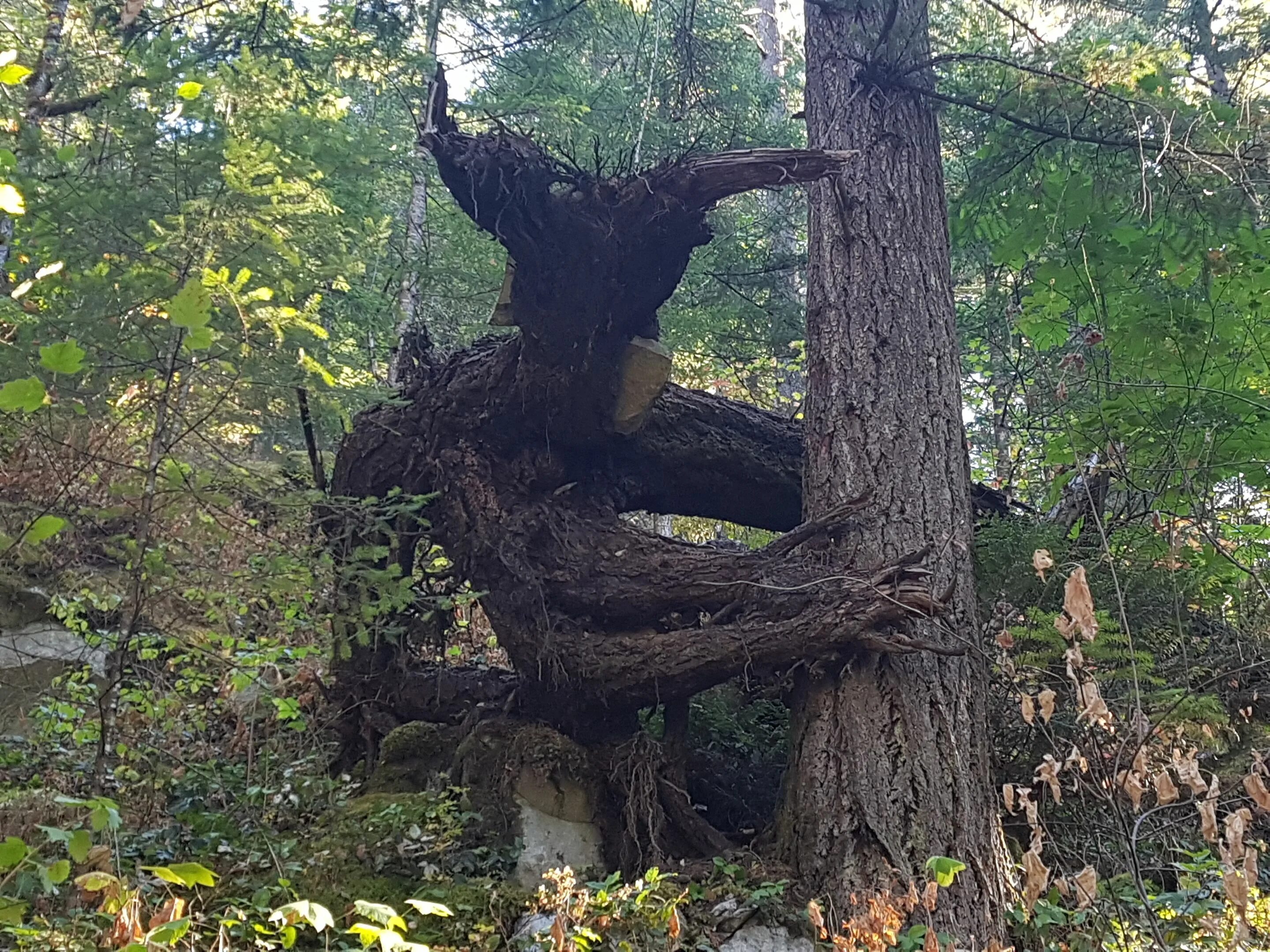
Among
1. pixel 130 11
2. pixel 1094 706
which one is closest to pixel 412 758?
pixel 1094 706

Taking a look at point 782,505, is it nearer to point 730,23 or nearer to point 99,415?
point 99,415

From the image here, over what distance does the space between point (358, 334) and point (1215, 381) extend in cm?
772

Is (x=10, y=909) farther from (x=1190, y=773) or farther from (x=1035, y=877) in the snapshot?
(x=1190, y=773)

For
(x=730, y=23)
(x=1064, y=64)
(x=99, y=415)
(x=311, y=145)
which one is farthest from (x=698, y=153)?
(x=730, y=23)

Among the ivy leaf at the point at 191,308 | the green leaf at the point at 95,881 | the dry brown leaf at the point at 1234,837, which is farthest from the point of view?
the ivy leaf at the point at 191,308

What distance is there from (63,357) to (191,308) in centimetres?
80

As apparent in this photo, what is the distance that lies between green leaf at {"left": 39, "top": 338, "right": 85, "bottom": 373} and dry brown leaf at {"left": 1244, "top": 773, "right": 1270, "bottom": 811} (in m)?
3.55

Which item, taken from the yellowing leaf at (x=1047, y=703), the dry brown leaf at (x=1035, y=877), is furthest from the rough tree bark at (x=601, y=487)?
the dry brown leaf at (x=1035, y=877)

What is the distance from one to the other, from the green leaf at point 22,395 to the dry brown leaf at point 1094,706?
3115mm

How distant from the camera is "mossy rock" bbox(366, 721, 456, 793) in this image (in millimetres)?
5402

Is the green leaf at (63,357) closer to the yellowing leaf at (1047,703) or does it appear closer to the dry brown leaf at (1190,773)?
the yellowing leaf at (1047,703)

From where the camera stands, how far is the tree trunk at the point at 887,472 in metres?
4.18

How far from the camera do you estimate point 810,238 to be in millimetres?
5785

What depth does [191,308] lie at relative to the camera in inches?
128
